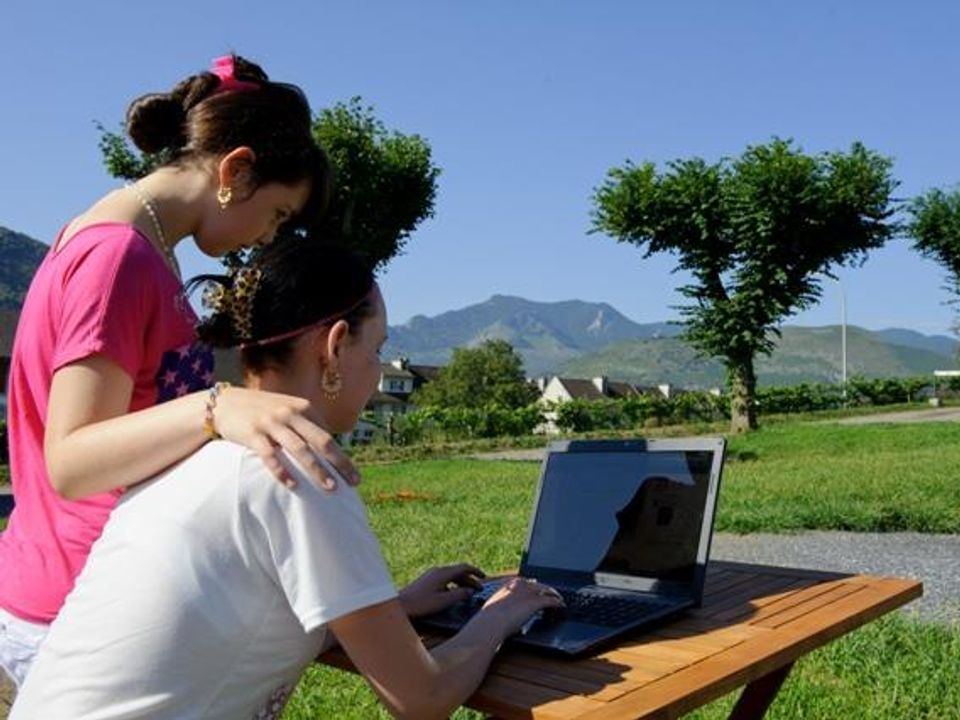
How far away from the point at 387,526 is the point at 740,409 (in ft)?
65.6

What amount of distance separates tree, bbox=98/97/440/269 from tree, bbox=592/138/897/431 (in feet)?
20.3

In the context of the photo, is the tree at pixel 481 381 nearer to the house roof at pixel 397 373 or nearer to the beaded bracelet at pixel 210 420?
the house roof at pixel 397 373

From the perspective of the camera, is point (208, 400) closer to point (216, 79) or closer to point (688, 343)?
point (216, 79)

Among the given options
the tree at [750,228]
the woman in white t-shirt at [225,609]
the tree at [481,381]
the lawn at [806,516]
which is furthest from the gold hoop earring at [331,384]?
the tree at [481,381]

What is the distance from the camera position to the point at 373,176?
30484 mm

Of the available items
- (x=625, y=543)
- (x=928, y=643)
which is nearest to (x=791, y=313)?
(x=928, y=643)

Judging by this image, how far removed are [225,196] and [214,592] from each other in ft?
2.80

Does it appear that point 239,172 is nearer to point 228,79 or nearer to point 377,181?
point 228,79

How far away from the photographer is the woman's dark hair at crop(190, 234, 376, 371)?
1.67 meters

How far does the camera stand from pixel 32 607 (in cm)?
183

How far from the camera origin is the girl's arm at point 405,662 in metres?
1.49

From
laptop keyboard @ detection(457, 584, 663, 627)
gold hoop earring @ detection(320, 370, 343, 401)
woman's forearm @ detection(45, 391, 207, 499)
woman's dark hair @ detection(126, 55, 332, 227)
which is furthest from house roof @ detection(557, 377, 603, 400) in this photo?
woman's forearm @ detection(45, 391, 207, 499)

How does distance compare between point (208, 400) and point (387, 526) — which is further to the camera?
point (387, 526)

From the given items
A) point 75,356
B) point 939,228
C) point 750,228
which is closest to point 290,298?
point 75,356
